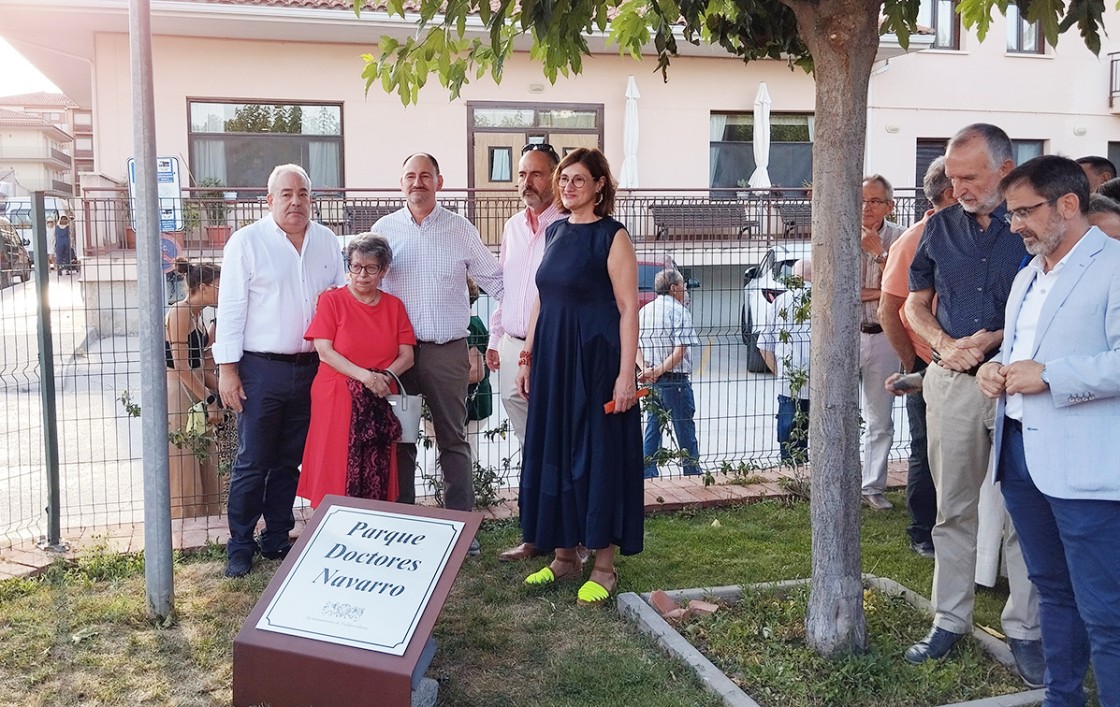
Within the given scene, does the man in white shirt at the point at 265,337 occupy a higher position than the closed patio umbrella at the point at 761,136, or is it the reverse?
the closed patio umbrella at the point at 761,136

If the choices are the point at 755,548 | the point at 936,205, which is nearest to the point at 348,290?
the point at 755,548

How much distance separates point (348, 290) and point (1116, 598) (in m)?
3.54

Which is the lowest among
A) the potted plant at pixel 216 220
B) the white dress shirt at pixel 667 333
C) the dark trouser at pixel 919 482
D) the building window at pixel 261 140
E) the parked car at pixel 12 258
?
the dark trouser at pixel 919 482

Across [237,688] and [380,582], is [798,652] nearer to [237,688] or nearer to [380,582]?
[380,582]

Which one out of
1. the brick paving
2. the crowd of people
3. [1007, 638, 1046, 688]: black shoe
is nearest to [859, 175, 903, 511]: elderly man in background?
the crowd of people

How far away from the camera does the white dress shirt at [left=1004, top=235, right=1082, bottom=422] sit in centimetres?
316

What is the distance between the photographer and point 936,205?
501 cm

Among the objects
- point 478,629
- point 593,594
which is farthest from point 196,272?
point 593,594

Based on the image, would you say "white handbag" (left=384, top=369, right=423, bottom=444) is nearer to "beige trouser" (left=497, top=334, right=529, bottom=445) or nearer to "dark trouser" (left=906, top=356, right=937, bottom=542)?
"beige trouser" (left=497, top=334, right=529, bottom=445)

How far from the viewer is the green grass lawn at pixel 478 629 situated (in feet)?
12.2

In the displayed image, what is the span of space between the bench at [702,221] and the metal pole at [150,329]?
3.95 m

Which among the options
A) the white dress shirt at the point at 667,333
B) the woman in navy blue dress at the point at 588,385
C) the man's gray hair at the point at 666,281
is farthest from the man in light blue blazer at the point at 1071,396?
the man's gray hair at the point at 666,281

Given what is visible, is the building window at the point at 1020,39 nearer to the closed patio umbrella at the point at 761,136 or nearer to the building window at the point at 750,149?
the building window at the point at 750,149

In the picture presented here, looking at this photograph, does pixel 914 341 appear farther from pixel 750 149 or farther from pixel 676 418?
pixel 750 149
